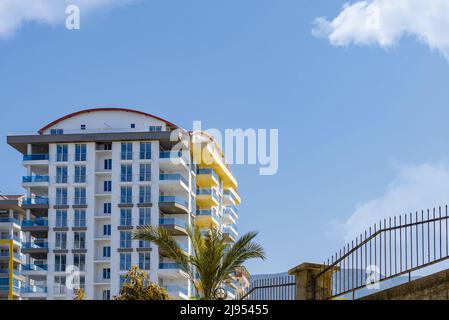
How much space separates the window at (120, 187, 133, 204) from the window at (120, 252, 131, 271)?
5.48m

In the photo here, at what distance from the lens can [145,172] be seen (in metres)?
98.2

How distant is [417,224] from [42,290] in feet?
273

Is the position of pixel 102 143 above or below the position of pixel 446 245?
above

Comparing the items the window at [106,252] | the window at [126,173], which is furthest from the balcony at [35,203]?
the window at [126,173]

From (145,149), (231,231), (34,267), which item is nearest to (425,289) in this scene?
(145,149)

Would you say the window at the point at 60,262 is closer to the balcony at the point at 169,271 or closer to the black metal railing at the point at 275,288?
the balcony at the point at 169,271

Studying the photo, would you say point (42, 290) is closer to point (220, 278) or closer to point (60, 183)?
point (60, 183)

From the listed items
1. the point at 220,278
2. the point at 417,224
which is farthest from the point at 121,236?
the point at 417,224

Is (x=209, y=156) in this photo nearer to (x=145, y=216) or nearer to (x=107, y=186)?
(x=145, y=216)

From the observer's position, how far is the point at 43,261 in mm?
97625

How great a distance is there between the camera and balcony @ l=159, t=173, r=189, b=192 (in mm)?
97062

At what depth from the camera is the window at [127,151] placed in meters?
98.5

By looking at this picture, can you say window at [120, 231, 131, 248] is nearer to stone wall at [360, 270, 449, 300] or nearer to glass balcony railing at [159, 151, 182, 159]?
glass balcony railing at [159, 151, 182, 159]

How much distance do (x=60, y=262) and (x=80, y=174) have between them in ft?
30.6
